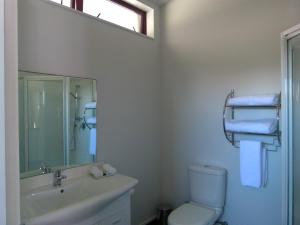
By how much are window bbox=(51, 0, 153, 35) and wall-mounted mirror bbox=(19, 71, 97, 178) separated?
694 millimetres

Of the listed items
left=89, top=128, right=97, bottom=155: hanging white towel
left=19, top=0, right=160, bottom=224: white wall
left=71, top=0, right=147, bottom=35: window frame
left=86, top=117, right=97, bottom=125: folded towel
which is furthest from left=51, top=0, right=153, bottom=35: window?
left=89, top=128, right=97, bottom=155: hanging white towel

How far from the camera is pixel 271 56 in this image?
1.99m

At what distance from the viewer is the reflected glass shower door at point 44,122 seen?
5.55 feet

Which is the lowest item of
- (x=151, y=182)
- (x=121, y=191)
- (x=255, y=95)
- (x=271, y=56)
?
(x=151, y=182)

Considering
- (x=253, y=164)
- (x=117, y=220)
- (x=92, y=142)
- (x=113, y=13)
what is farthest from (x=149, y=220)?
(x=113, y=13)

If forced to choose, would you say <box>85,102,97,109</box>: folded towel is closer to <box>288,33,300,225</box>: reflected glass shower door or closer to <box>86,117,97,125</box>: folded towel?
<box>86,117,97,125</box>: folded towel

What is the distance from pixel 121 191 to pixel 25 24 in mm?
1374

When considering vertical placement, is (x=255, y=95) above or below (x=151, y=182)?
above

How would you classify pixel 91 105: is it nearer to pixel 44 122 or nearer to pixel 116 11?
pixel 44 122

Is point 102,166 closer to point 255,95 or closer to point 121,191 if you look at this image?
point 121,191

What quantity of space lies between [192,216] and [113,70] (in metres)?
1.54

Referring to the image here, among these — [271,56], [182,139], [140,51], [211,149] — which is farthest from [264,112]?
[140,51]

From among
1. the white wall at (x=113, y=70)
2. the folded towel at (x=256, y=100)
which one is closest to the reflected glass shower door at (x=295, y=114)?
the folded towel at (x=256, y=100)

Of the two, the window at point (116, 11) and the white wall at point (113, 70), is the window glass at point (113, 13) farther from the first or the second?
the white wall at point (113, 70)
